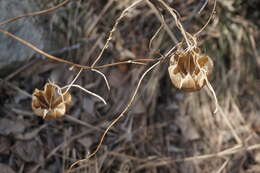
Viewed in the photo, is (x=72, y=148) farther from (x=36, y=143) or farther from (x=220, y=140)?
(x=220, y=140)

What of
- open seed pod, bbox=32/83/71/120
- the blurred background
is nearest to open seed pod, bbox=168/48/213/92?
open seed pod, bbox=32/83/71/120

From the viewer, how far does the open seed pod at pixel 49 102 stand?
1192 mm

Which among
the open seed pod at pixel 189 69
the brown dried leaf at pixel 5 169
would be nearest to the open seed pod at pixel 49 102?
the open seed pod at pixel 189 69

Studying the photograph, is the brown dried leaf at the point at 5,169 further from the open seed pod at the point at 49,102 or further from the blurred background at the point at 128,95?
the open seed pod at the point at 49,102

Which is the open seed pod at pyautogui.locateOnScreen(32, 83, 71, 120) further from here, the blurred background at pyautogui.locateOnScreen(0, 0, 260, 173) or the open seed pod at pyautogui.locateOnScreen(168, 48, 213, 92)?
the blurred background at pyautogui.locateOnScreen(0, 0, 260, 173)

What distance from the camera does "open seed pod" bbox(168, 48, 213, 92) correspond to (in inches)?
44.0

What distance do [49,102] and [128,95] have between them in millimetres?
736

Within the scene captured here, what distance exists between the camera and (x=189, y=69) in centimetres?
113

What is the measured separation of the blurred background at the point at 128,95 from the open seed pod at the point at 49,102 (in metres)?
0.51

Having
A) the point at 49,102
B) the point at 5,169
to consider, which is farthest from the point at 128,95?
the point at 49,102

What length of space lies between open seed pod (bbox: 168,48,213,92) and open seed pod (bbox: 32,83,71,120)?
0.30 metres

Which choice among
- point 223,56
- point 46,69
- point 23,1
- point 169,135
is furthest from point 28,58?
point 223,56

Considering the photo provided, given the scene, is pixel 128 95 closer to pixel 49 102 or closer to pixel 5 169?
pixel 5 169

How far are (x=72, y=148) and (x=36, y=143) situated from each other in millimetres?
142
